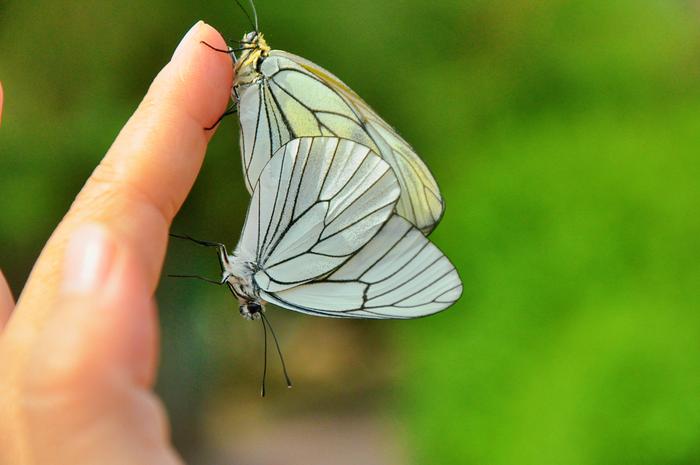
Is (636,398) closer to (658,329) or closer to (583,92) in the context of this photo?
(658,329)

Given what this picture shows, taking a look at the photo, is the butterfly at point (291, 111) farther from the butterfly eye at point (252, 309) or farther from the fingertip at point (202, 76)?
the butterfly eye at point (252, 309)

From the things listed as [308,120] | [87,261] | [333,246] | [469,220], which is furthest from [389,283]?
[469,220]

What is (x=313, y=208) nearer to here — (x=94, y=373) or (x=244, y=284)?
(x=244, y=284)

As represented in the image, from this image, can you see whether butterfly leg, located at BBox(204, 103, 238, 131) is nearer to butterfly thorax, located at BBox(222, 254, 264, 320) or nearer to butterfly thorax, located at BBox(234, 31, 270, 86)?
butterfly thorax, located at BBox(234, 31, 270, 86)

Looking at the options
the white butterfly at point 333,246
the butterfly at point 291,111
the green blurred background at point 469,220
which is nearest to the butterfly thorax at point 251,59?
the butterfly at point 291,111

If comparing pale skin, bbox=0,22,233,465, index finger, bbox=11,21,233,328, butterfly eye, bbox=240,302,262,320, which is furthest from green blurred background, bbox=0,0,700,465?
pale skin, bbox=0,22,233,465

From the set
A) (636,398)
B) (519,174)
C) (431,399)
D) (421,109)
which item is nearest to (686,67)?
(519,174)
